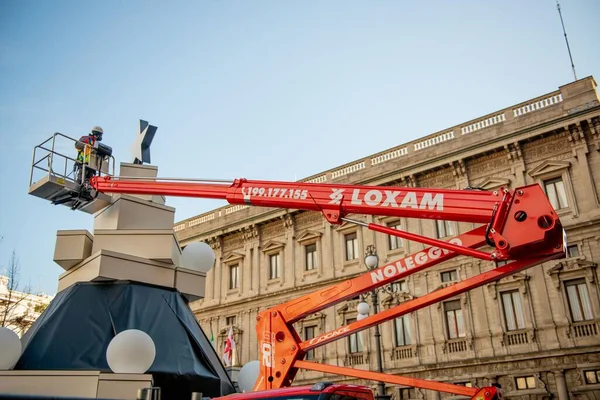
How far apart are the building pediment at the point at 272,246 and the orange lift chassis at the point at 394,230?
21.2m

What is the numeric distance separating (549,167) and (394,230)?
60.0ft

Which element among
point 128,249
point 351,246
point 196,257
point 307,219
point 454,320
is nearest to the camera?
point 128,249

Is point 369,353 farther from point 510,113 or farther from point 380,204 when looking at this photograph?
point 380,204

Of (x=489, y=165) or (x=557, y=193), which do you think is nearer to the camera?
(x=557, y=193)

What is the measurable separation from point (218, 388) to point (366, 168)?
22.2 m

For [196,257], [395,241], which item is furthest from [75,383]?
[395,241]

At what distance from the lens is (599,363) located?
66.4 ft

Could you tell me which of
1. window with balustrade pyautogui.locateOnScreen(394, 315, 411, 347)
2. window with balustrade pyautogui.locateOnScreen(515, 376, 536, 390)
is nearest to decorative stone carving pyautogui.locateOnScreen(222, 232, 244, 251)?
window with balustrade pyautogui.locateOnScreen(394, 315, 411, 347)

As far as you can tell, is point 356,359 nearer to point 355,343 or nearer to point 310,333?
point 355,343

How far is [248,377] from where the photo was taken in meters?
10.7

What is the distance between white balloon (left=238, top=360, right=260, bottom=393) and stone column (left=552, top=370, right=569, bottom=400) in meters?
15.4

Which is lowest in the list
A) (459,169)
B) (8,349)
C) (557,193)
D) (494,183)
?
(8,349)

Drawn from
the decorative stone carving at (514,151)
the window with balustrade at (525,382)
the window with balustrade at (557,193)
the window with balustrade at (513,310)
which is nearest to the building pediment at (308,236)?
the window with balustrade at (513,310)

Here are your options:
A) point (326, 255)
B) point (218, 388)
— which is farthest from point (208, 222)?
point (218, 388)
